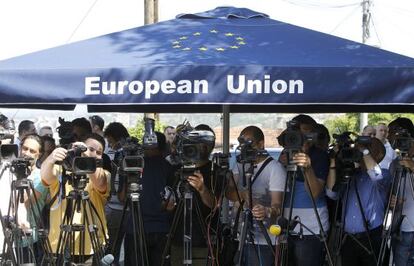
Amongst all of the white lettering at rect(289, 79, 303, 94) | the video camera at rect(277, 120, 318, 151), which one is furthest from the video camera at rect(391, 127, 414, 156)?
the white lettering at rect(289, 79, 303, 94)

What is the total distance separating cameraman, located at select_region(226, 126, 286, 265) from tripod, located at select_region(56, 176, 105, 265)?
109 cm

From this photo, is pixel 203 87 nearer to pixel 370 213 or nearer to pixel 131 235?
pixel 131 235

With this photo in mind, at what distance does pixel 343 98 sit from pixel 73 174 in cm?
187

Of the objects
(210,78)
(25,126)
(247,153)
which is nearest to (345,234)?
(247,153)

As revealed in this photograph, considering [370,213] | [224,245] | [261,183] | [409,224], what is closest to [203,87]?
[261,183]

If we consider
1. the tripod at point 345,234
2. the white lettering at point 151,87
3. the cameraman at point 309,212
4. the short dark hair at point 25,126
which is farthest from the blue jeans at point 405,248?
the short dark hair at point 25,126

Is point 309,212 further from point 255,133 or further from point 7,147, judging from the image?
point 7,147

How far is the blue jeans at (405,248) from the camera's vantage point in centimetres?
554

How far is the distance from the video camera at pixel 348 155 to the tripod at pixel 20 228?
2286mm

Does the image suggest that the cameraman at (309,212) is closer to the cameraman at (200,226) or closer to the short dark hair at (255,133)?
the short dark hair at (255,133)

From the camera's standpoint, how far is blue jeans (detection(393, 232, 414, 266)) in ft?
18.2

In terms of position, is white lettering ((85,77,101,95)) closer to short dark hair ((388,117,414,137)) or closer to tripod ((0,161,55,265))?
tripod ((0,161,55,265))

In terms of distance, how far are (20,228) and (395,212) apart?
9.74ft

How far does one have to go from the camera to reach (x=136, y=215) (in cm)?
480
